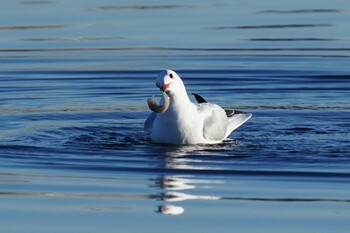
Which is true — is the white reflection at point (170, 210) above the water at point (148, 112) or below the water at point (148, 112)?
below

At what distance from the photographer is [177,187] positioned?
43.8 ft

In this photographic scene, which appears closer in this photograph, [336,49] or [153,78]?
[153,78]

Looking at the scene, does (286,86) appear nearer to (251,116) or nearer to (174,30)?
(251,116)

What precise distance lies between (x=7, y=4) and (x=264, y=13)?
5.71 m

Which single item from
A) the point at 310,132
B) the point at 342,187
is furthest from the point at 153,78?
the point at 342,187

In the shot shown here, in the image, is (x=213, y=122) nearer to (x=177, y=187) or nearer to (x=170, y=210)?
(x=177, y=187)

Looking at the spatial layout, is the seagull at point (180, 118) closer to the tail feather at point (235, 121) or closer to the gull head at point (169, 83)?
the gull head at point (169, 83)

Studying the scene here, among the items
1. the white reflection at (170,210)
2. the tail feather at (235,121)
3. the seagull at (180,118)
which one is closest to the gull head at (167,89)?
the seagull at (180,118)

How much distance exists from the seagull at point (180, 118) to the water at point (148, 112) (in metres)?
0.16

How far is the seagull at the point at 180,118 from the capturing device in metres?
15.7

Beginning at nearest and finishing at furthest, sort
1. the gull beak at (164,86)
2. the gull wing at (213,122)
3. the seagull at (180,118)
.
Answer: the gull beak at (164,86) → the seagull at (180,118) → the gull wing at (213,122)

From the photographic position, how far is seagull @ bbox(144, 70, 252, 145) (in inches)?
619

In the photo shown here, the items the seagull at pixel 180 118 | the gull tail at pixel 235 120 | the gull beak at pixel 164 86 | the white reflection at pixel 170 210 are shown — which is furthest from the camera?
the gull tail at pixel 235 120

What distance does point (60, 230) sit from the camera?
11281 millimetres
